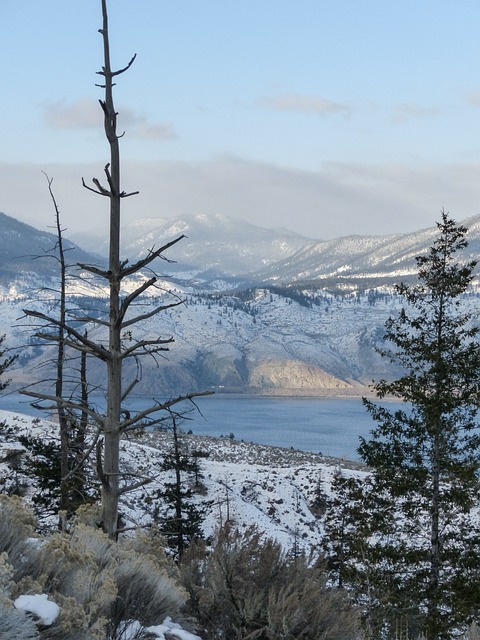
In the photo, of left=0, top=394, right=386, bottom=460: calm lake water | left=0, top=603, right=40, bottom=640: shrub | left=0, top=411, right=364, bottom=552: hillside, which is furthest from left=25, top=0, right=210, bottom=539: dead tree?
left=0, top=394, right=386, bottom=460: calm lake water

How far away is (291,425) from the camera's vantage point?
425ft

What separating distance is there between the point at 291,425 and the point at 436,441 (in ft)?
372

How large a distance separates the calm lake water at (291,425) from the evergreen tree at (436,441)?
54.0 meters

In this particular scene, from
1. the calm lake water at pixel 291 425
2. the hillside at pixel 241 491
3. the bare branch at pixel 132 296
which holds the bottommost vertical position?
the calm lake water at pixel 291 425

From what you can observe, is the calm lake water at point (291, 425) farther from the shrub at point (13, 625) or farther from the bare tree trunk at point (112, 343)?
the shrub at point (13, 625)

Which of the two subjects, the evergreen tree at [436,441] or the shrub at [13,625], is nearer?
the shrub at [13,625]

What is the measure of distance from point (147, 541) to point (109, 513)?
50cm

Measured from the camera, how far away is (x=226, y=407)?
17712 cm

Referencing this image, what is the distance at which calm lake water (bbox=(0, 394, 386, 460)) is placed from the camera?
10019cm

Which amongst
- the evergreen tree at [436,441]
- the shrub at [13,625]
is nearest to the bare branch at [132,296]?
the shrub at [13,625]

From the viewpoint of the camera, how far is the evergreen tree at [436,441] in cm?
1655

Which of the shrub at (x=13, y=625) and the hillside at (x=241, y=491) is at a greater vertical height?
the shrub at (x=13, y=625)

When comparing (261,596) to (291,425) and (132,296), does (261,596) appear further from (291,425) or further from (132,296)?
(291,425)

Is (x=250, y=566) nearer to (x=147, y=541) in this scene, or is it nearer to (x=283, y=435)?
(x=147, y=541)
